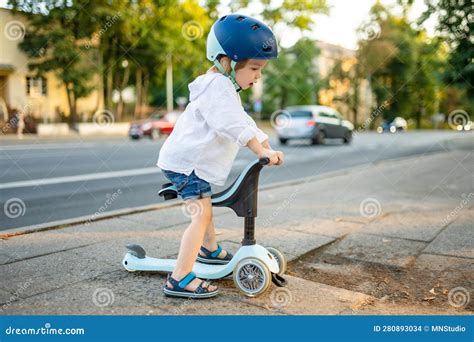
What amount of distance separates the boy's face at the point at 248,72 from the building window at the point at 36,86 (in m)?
28.3

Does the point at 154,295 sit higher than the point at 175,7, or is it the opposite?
the point at 175,7

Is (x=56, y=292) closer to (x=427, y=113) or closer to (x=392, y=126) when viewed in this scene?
(x=392, y=126)

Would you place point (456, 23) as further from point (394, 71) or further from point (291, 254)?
point (394, 71)

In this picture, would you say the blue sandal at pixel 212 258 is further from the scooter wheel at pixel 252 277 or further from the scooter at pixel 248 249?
the scooter wheel at pixel 252 277

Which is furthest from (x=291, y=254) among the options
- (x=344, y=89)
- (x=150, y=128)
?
(x=344, y=89)

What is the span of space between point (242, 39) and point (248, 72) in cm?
21

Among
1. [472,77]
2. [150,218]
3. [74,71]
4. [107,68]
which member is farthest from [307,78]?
[150,218]

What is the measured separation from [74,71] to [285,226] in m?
25.2

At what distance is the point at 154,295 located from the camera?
9.12 ft

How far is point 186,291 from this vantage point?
2.72 metres

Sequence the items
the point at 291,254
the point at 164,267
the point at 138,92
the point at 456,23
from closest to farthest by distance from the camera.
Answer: the point at 164,267
the point at 291,254
the point at 456,23
the point at 138,92

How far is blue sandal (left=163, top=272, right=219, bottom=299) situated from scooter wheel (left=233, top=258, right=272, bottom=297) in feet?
0.54

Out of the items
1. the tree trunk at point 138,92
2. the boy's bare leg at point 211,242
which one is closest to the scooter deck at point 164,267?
the boy's bare leg at point 211,242

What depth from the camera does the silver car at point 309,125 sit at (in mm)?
18844
